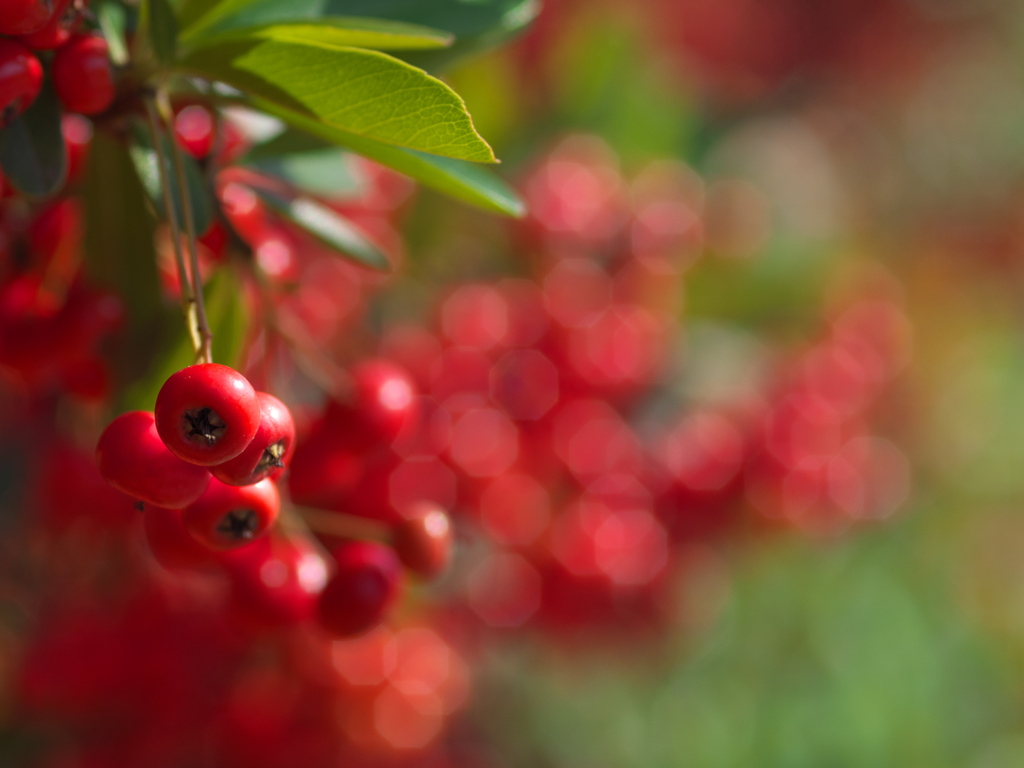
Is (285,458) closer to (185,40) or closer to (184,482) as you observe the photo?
(184,482)

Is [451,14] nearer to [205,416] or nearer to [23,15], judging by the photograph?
[23,15]

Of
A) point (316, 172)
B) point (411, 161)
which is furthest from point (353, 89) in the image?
point (316, 172)

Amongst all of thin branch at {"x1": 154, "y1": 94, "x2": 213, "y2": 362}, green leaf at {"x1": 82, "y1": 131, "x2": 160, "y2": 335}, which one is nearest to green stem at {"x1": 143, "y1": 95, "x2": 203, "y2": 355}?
thin branch at {"x1": 154, "y1": 94, "x2": 213, "y2": 362}

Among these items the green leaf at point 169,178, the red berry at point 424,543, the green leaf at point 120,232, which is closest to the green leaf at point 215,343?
the green leaf at point 120,232

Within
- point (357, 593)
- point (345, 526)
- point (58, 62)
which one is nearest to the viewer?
point (58, 62)

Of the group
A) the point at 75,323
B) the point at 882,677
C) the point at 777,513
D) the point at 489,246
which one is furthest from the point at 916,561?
the point at 75,323

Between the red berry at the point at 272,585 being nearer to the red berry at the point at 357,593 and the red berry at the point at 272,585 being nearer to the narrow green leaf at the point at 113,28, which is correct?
the red berry at the point at 357,593
